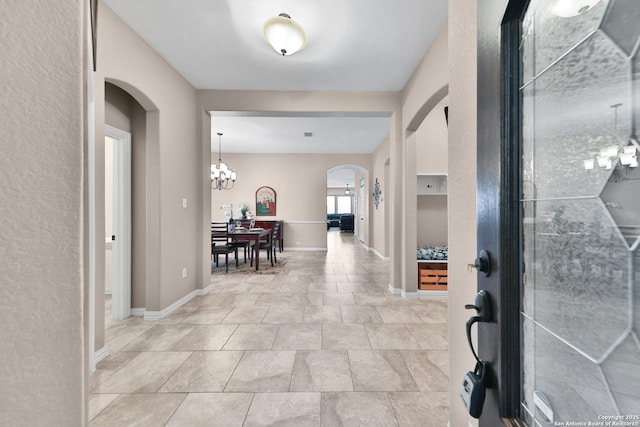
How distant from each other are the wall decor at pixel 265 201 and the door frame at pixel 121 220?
16.5 feet

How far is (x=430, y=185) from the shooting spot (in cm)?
433

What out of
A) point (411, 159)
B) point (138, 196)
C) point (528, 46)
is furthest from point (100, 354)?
point (411, 159)

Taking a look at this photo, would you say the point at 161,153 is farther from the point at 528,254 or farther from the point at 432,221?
the point at 432,221

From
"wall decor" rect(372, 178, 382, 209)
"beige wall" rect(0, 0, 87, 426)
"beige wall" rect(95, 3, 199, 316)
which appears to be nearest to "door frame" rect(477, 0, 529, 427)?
"beige wall" rect(0, 0, 87, 426)

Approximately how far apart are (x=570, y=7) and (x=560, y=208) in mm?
393

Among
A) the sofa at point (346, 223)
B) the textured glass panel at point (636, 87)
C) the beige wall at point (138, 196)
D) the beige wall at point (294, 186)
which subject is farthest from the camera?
the sofa at point (346, 223)

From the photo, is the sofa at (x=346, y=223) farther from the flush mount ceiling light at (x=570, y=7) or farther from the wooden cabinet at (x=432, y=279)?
the flush mount ceiling light at (x=570, y=7)

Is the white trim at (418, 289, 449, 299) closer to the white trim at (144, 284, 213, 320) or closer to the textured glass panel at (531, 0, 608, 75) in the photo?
the white trim at (144, 284, 213, 320)

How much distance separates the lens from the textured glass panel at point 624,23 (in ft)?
1.31

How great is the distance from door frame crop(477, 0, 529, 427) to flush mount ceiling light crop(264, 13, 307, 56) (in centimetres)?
202

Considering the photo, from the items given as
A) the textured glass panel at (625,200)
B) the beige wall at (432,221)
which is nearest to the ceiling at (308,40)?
the beige wall at (432,221)

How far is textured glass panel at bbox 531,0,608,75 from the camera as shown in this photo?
48cm

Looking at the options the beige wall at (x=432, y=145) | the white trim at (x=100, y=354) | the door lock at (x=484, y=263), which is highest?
the beige wall at (x=432, y=145)

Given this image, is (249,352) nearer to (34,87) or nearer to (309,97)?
(34,87)
